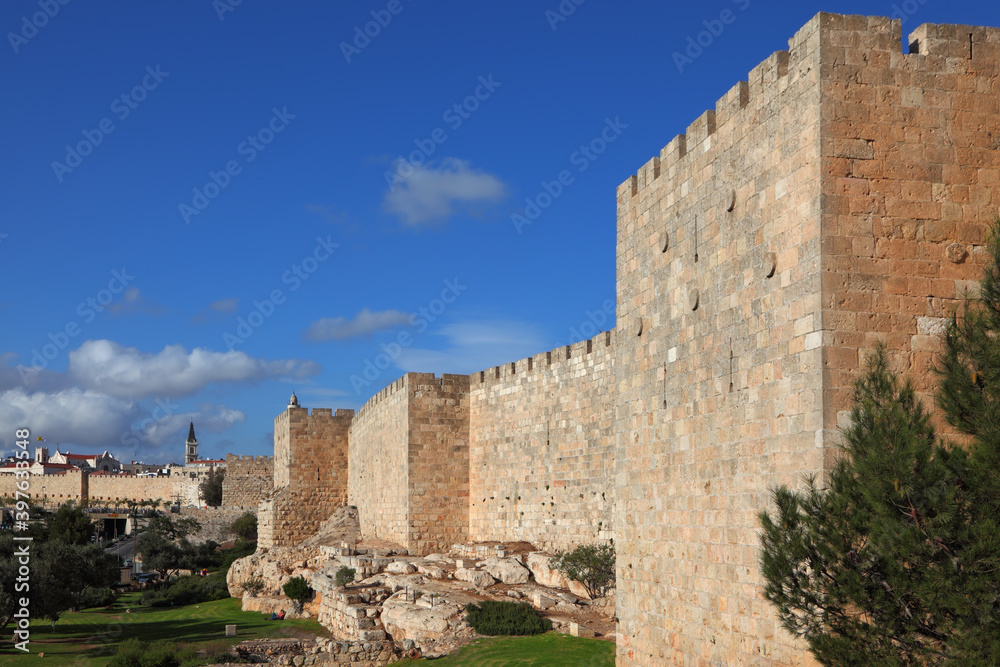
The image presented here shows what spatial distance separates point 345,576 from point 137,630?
6.55m

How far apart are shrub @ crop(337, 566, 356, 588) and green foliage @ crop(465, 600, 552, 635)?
16.5 feet

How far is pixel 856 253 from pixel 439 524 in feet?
58.4

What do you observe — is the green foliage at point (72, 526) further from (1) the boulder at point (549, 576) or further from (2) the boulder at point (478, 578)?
(1) the boulder at point (549, 576)

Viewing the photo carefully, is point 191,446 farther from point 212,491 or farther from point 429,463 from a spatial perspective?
point 429,463

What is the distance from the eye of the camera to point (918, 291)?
19.9 ft

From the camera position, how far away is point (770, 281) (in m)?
6.58

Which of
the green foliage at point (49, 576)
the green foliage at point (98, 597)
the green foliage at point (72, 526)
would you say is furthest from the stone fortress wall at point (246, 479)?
the green foliage at point (49, 576)

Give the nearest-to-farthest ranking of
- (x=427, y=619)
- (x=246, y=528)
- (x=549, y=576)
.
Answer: (x=427, y=619) < (x=549, y=576) < (x=246, y=528)

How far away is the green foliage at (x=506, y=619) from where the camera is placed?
14742 millimetres

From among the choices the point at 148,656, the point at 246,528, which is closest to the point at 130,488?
the point at 246,528

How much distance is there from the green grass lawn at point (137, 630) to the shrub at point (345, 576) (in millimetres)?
1087

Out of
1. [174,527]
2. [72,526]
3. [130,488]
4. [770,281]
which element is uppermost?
[770,281]

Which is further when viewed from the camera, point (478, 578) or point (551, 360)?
point (551, 360)

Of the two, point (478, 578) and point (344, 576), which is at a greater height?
point (478, 578)
